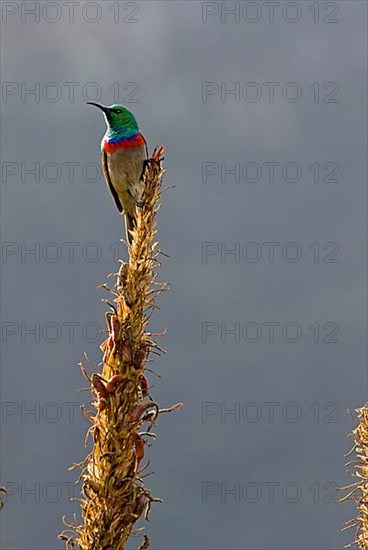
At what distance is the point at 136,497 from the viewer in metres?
3.30

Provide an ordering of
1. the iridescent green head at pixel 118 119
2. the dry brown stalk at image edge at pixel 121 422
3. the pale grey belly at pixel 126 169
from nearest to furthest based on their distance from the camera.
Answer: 1. the dry brown stalk at image edge at pixel 121 422
2. the pale grey belly at pixel 126 169
3. the iridescent green head at pixel 118 119

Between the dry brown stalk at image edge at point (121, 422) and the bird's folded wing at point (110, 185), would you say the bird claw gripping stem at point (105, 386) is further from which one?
the bird's folded wing at point (110, 185)

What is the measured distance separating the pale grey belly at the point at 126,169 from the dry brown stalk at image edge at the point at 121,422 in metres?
6.63

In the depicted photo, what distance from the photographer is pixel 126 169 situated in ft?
34.8

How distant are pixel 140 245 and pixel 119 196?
6.69 m

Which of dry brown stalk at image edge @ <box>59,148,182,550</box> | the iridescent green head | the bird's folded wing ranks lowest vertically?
dry brown stalk at image edge @ <box>59,148,182,550</box>

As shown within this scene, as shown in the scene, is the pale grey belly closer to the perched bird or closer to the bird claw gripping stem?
the perched bird

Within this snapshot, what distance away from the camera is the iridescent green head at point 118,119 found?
11242mm

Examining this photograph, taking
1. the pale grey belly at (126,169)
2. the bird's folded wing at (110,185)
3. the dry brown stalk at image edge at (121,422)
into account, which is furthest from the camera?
the bird's folded wing at (110,185)

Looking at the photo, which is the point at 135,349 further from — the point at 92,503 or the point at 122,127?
the point at 122,127

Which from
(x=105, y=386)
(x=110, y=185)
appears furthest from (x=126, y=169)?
(x=105, y=386)

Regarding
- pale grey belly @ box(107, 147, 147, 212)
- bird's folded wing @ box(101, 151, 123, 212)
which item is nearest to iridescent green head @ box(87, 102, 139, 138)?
bird's folded wing @ box(101, 151, 123, 212)

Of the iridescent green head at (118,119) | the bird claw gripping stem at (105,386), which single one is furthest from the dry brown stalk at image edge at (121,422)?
the iridescent green head at (118,119)

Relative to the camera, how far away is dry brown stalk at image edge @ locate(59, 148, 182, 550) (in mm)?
3258
